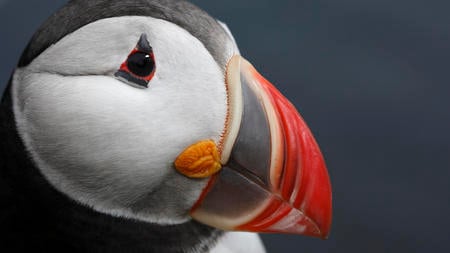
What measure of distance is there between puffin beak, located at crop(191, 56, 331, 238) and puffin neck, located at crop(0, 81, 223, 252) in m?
0.11

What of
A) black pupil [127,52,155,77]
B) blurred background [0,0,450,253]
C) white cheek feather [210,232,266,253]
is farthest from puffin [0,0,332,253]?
blurred background [0,0,450,253]

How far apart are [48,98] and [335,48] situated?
1.31 meters

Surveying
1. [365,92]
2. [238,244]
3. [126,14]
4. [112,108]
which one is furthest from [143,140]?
[365,92]

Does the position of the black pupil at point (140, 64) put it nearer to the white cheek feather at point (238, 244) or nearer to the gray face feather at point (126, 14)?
the gray face feather at point (126, 14)

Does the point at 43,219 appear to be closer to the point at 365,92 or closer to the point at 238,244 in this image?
the point at 238,244

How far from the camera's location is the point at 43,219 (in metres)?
0.99

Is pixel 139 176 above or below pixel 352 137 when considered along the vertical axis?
above

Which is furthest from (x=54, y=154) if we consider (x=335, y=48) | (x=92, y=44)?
(x=335, y=48)

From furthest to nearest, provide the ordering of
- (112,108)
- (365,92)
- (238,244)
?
1. (365,92)
2. (238,244)
3. (112,108)

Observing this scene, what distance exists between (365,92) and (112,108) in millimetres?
1248

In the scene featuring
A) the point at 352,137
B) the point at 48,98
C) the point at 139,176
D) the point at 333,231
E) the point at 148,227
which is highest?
the point at 48,98

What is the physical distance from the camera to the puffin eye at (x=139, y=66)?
0.91 meters

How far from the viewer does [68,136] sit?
3.02 ft

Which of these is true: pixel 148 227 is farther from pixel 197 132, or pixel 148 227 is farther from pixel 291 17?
pixel 291 17
